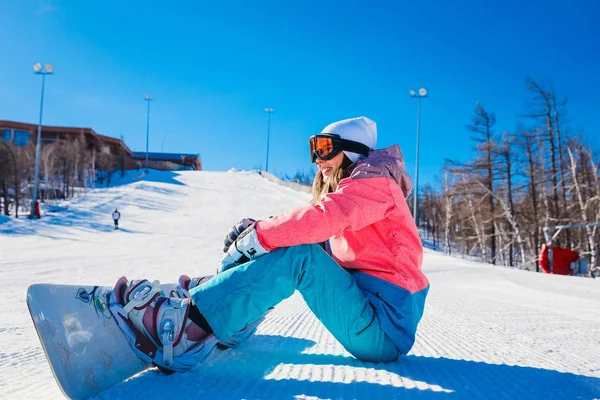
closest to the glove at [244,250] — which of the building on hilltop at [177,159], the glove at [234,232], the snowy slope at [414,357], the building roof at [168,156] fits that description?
the glove at [234,232]

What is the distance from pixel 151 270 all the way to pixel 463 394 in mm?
5577

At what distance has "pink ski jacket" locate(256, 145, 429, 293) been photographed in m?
1.37

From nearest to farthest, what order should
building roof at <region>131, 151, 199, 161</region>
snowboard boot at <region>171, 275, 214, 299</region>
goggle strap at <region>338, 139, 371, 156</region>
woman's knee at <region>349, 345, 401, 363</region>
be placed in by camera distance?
woman's knee at <region>349, 345, 401, 363</region> < snowboard boot at <region>171, 275, 214, 299</region> < goggle strap at <region>338, 139, 371, 156</region> < building roof at <region>131, 151, 199, 161</region>

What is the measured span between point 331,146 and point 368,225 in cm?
43

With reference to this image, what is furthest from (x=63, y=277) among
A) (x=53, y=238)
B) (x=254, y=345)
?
(x=53, y=238)

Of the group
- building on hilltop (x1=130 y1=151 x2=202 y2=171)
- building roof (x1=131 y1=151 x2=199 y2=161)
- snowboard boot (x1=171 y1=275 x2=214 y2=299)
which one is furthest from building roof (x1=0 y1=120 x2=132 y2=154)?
snowboard boot (x1=171 y1=275 x2=214 y2=299)

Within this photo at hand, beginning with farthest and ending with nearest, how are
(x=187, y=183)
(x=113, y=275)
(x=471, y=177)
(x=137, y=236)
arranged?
(x=187, y=183)
(x=471, y=177)
(x=137, y=236)
(x=113, y=275)

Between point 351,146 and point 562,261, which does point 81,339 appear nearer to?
point 351,146

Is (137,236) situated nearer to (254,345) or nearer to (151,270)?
(151,270)

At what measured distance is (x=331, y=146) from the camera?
5.93ft

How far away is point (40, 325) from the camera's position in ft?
3.69

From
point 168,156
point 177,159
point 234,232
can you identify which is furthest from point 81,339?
point 168,156

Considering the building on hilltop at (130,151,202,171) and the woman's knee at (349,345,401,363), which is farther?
the building on hilltop at (130,151,202,171)

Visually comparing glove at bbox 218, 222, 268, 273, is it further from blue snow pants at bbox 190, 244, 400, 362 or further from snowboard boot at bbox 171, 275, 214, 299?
snowboard boot at bbox 171, 275, 214, 299
